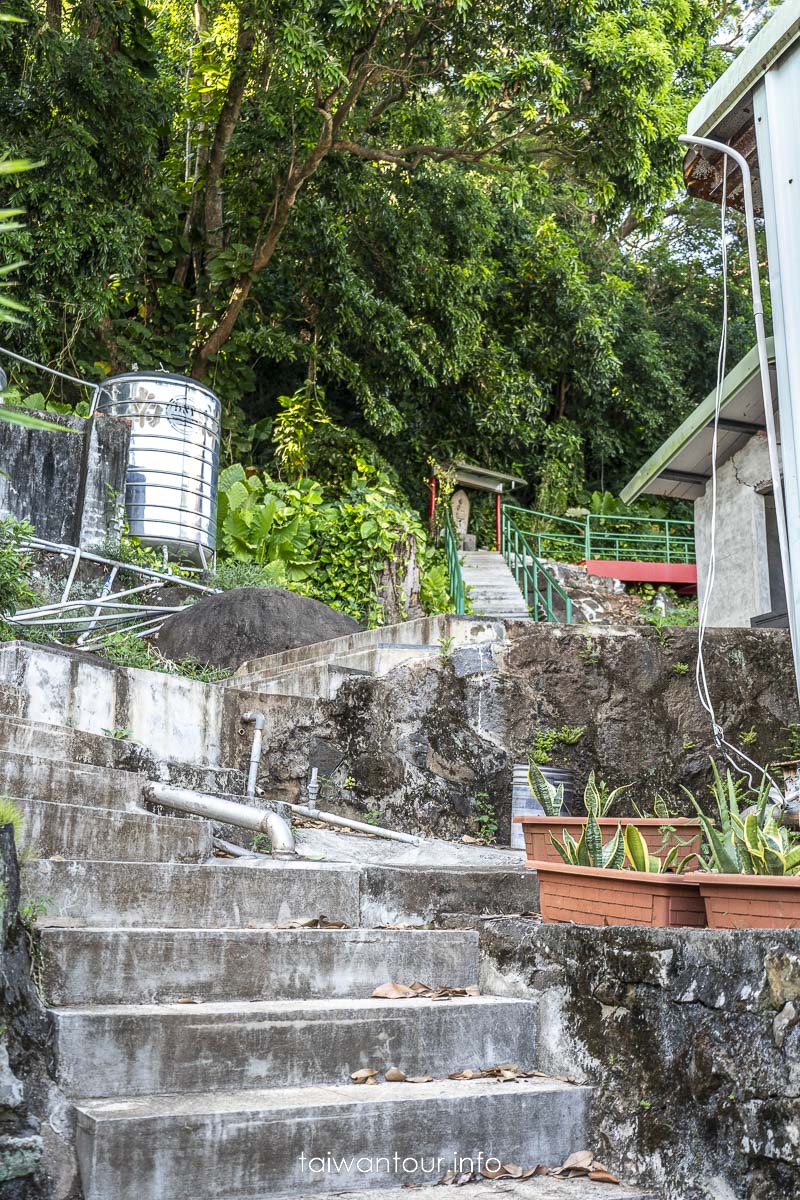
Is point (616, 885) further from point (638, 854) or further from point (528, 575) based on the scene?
point (528, 575)

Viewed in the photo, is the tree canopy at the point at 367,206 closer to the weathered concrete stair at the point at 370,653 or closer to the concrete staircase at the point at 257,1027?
the weathered concrete stair at the point at 370,653

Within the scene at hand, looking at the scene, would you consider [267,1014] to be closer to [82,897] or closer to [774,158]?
[82,897]

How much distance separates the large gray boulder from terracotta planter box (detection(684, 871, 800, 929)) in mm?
5370

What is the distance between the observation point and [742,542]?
1079 centimetres

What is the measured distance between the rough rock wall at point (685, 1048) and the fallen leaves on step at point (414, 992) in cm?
27

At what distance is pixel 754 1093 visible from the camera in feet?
7.95

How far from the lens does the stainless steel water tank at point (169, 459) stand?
32.0 feet

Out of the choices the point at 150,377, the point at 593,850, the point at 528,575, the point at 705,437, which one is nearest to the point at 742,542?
the point at 705,437

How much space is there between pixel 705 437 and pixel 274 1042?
31.1 ft

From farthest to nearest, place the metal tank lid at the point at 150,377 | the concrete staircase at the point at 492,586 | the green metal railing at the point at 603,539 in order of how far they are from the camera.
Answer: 1. the green metal railing at the point at 603,539
2. the concrete staircase at the point at 492,586
3. the metal tank lid at the point at 150,377

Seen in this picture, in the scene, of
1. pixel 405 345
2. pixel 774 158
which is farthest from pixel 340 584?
pixel 774 158

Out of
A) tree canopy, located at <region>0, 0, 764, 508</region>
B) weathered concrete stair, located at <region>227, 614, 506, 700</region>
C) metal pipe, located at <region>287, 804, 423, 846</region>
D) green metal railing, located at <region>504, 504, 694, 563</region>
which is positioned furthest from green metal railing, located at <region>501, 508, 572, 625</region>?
metal pipe, located at <region>287, 804, 423, 846</region>

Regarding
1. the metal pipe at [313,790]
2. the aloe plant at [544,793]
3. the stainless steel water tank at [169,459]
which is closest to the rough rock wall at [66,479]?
the stainless steel water tank at [169,459]

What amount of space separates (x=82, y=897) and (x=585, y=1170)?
1.58 meters
